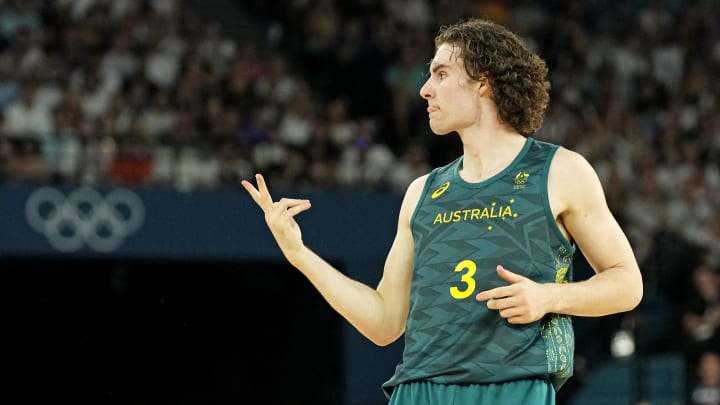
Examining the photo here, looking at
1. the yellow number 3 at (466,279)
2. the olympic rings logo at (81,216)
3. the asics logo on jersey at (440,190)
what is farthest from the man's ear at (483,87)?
the olympic rings logo at (81,216)

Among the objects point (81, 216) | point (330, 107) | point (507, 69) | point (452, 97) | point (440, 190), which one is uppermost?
point (330, 107)

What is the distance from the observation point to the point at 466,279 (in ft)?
14.3

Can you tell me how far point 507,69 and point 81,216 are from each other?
1038 cm

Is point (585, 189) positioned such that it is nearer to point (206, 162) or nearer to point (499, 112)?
point (499, 112)

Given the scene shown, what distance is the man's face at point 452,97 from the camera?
15.2 feet

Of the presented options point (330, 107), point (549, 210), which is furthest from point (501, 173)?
point (330, 107)

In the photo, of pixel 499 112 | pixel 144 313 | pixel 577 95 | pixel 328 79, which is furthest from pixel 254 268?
pixel 499 112

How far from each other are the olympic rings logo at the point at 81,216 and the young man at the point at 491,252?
9.93 meters

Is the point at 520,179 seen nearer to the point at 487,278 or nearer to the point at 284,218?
the point at 487,278

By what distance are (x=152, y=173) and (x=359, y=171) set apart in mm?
2747

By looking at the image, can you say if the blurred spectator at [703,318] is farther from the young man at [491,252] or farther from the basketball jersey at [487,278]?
the basketball jersey at [487,278]

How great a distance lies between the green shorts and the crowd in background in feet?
26.8

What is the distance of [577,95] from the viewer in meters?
19.0

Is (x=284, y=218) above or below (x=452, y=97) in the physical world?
below
